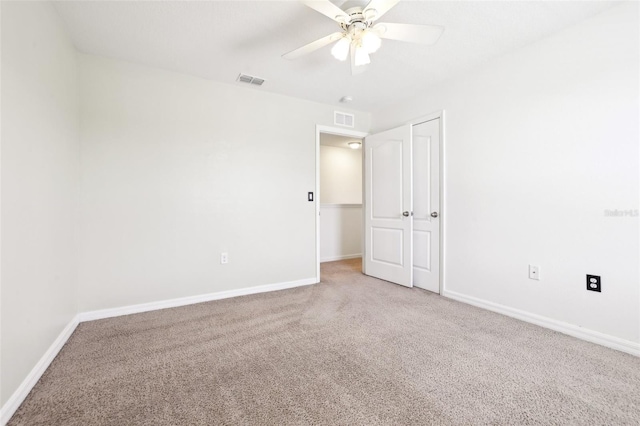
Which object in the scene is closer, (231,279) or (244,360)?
(244,360)

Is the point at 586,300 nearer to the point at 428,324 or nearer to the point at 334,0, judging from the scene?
the point at 428,324

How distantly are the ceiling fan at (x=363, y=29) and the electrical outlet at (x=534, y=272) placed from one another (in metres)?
1.97

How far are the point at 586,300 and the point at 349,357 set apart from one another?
5.98 feet

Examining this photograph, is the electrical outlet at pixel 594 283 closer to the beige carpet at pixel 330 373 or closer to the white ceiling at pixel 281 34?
the beige carpet at pixel 330 373

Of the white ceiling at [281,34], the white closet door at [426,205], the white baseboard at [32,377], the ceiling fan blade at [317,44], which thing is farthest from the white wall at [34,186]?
the white closet door at [426,205]

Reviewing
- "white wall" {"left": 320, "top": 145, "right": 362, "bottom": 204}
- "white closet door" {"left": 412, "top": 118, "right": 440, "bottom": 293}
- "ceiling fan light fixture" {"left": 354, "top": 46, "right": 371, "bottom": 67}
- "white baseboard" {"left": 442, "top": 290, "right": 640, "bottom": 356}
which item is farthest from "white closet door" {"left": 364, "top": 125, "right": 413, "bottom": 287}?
"white wall" {"left": 320, "top": 145, "right": 362, "bottom": 204}

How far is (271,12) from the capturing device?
6.32ft

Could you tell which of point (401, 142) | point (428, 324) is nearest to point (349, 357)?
point (428, 324)

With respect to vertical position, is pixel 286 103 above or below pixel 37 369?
above

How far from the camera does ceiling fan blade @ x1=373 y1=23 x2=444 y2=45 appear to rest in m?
1.67

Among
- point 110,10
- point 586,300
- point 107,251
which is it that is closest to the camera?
point 110,10

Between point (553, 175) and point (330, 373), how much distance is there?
2254 millimetres

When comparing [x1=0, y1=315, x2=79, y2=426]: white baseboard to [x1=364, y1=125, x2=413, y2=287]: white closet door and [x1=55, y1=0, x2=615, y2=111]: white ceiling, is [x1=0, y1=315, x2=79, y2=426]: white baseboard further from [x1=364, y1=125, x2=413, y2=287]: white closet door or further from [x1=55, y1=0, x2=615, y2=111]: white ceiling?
[x1=364, y1=125, x2=413, y2=287]: white closet door

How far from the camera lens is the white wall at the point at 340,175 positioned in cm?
549
